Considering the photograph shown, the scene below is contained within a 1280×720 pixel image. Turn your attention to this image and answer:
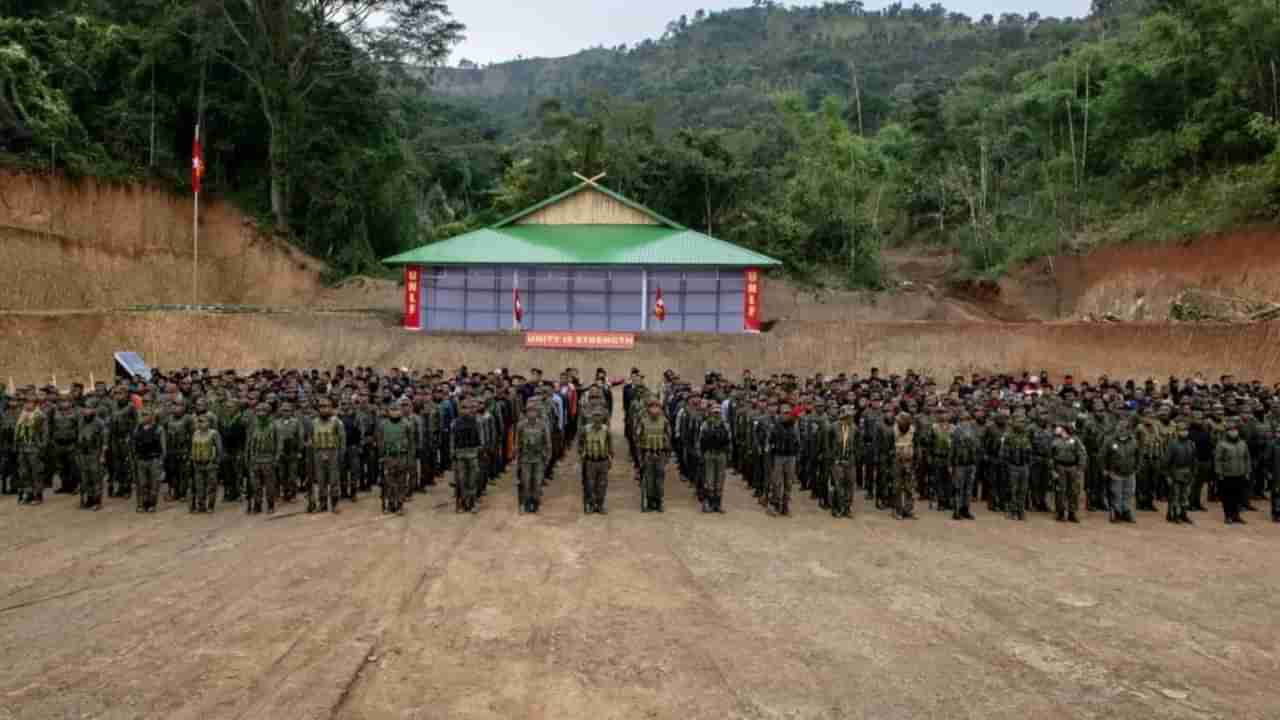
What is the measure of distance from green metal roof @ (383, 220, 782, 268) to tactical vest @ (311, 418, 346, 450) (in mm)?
19240

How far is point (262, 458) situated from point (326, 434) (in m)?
0.98

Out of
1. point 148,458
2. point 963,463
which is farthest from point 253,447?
point 963,463

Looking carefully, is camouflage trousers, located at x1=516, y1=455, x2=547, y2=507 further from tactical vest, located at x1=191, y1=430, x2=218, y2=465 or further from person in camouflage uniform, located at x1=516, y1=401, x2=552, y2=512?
tactical vest, located at x1=191, y1=430, x2=218, y2=465

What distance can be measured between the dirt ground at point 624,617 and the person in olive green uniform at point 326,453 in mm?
583

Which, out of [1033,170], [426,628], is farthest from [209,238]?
[1033,170]

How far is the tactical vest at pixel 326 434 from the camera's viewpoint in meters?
12.5

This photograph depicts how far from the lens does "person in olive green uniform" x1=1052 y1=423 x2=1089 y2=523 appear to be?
40.7ft

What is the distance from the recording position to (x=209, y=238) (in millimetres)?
35969

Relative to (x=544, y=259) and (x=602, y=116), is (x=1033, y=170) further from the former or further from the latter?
(x=544, y=259)

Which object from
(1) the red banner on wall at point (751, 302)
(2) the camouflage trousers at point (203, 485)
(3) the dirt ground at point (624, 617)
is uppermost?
(1) the red banner on wall at point (751, 302)

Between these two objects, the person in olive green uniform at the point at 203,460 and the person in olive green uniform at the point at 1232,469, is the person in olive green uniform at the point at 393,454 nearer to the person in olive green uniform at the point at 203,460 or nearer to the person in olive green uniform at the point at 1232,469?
the person in olive green uniform at the point at 203,460

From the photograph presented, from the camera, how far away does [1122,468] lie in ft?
41.0

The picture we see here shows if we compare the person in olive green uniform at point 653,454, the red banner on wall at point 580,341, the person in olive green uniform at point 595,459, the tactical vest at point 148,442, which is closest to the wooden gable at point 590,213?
the red banner on wall at point 580,341

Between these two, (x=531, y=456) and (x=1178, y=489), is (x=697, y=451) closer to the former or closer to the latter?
(x=531, y=456)
